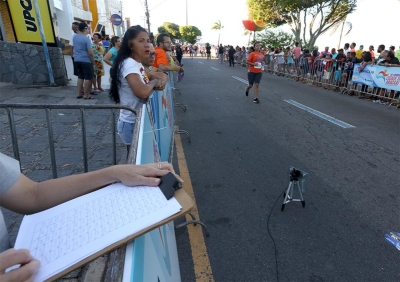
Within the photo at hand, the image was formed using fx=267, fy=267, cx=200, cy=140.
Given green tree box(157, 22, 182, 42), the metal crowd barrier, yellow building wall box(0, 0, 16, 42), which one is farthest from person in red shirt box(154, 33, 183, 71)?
green tree box(157, 22, 182, 42)

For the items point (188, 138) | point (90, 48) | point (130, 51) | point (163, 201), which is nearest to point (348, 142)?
point (188, 138)

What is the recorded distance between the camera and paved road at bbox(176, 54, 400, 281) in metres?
2.38

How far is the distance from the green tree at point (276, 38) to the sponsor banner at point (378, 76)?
2373cm

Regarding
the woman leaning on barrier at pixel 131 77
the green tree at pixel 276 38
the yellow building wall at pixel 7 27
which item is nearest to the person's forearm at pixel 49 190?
the woman leaning on barrier at pixel 131 77

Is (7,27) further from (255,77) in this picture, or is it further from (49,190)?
(49,190)

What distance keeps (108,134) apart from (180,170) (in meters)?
1.86

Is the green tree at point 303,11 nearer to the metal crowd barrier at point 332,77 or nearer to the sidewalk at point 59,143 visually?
the metal crowd barrier at point 332,77

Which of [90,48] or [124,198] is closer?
[124,198]

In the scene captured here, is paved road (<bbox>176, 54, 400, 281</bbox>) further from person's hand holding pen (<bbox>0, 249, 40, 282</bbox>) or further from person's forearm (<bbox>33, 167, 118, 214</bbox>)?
person's hand holding pen (<bbox>0, 249, 40, 282</bbox>)

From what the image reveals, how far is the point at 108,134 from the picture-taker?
5.09 meters

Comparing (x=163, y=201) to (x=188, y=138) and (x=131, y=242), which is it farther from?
(x=188, y=138)

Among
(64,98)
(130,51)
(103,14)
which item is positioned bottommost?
(64,98)

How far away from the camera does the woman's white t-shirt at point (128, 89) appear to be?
8.17ft

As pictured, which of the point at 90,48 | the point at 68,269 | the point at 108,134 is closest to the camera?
the point at 68,269
